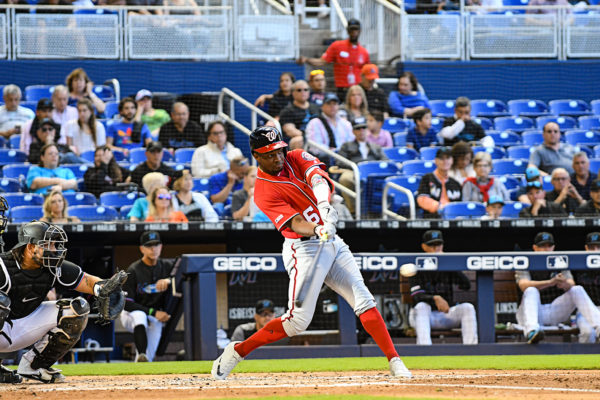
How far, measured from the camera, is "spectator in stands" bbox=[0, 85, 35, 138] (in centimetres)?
1298

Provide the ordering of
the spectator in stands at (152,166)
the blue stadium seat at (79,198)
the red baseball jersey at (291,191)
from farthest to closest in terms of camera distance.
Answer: the spectator in stands at (152,166)
the blue stadium seat at (79,198)
the red baseball jersey at (291,191)

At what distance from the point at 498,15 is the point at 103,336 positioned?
822 cm

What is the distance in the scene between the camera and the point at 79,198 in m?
11.5

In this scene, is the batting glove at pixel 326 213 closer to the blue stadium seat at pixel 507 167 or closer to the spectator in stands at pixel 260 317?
the spectator in stands at pixel 260 317

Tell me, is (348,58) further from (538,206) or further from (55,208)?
(55,208)

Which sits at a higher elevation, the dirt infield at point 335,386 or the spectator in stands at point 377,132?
the spectator in stands at point 377,132

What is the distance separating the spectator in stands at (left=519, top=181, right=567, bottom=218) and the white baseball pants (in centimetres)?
188

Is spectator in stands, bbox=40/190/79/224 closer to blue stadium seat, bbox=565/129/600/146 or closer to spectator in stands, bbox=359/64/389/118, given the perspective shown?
spectator in stands, bbox=359/64/389/118

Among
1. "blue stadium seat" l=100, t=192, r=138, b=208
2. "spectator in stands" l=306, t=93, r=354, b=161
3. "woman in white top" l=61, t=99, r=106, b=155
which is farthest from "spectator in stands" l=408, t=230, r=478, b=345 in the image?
"woman in white top" l=61, t=99, r=106, b=155

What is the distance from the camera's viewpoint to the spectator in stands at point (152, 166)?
11891 millimetres

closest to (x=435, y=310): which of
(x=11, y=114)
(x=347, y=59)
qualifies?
(x=347, y=59)

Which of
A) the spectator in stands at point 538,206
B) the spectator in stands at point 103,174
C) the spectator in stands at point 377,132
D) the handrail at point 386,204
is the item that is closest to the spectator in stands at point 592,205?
the spectator in stands at point 538,206

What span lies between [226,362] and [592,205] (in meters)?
6.04

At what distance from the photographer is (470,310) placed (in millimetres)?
10078
